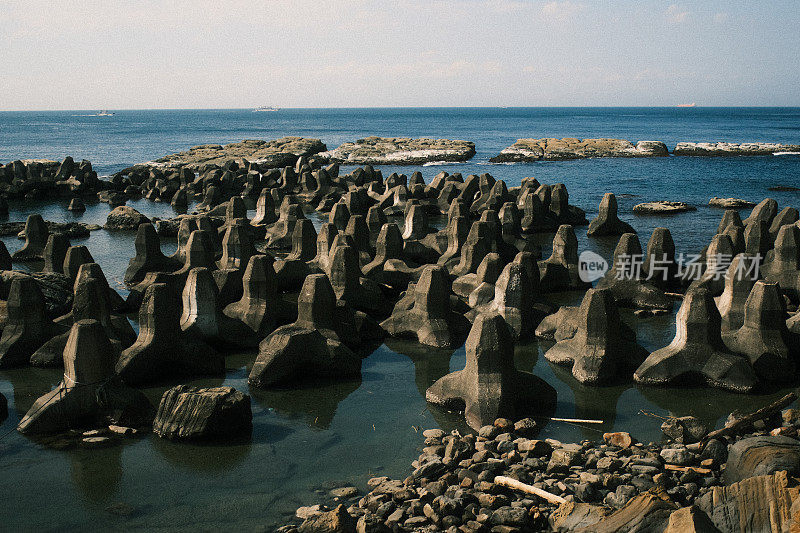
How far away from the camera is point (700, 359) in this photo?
10539 mm

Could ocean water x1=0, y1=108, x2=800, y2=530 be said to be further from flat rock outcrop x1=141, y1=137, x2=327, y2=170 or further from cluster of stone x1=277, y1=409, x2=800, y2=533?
flat rock outcrop x1=141, y1=137, x2=327, y2=170

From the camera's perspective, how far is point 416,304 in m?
13.0

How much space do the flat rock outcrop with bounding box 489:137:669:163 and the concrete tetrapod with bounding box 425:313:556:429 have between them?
43208 millimetres

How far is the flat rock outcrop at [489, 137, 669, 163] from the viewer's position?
52.3 meters

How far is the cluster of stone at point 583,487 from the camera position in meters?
5.88

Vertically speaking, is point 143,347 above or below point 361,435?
above

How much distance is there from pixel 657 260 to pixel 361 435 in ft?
31.0

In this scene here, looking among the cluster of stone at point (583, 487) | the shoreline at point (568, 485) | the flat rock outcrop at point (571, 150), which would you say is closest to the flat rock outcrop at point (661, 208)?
the shoreline at point (568, 485)

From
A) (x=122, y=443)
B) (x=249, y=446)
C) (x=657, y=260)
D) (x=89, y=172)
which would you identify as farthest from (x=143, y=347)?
(x=89, y=172)

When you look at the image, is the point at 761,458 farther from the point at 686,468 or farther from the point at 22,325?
the point at 22,325

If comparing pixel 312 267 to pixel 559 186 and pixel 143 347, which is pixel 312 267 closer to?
pixel 143 347

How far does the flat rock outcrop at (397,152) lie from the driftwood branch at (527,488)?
1608 inches

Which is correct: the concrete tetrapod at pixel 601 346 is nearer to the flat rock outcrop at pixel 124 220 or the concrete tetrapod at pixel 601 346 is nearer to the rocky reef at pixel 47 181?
the flat rock outcrop at pixel 124 220

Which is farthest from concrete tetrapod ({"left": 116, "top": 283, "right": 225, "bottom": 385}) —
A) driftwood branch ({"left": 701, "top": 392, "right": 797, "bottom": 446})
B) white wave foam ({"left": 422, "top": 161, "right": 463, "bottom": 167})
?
white wave foam ({"left": 422, "top": 161, "right": 463, "bottom": 167})
